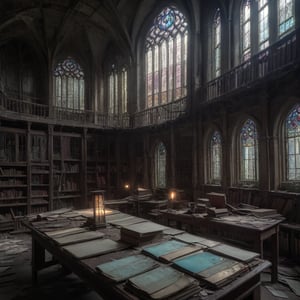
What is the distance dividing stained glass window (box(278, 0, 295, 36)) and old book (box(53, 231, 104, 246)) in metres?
7.04

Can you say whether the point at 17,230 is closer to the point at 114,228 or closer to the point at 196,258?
the point at 114,228

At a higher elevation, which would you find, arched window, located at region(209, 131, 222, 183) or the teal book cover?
arched window, located at region(209, 131, 222, 183)

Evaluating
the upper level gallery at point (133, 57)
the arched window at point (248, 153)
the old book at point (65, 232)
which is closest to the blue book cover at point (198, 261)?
the old book at point (65, 232)

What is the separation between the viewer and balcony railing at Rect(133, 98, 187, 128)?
10652 mm

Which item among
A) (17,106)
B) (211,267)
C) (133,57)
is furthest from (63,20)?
(211,267)

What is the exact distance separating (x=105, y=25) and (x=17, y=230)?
10.7 m

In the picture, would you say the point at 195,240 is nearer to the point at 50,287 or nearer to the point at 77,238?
the point at 77,238

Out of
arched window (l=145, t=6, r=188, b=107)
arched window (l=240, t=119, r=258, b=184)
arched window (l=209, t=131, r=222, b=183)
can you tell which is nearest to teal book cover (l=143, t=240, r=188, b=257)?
arched window (l=240, t=119, r=258, b=184)

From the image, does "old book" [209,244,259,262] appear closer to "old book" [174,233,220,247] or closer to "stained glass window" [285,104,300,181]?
"old book" [174,233,220,247]

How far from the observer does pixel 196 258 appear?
8.11ft

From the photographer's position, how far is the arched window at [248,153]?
25.2ft

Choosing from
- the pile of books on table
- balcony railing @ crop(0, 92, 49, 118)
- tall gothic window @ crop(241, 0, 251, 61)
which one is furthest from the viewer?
balcony railing @ crop(0, 92, 49, 118)

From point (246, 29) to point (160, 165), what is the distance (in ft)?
21.0

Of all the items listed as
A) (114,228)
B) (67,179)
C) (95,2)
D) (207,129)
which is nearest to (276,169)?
(207,129)
